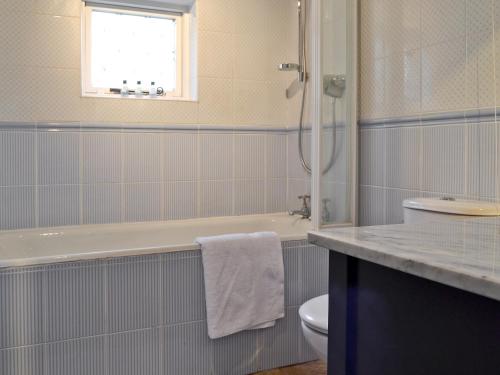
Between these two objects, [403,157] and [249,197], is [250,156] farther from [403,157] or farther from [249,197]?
[403,157]

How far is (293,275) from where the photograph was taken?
7.34 ft

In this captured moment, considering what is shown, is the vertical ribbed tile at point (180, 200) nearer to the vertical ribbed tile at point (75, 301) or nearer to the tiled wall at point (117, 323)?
the tiled wall at point (117, 323)

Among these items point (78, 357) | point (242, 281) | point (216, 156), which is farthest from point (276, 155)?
point (78, 357)

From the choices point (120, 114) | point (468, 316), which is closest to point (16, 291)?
point (120, 114)

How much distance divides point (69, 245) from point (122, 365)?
910mm

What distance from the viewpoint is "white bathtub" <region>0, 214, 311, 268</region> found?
2402 millimetres

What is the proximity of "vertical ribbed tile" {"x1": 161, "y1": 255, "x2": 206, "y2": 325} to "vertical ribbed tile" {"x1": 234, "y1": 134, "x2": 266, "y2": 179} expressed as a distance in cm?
116

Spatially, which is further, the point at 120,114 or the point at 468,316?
the point at 120,114

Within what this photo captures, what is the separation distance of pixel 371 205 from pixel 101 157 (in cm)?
157

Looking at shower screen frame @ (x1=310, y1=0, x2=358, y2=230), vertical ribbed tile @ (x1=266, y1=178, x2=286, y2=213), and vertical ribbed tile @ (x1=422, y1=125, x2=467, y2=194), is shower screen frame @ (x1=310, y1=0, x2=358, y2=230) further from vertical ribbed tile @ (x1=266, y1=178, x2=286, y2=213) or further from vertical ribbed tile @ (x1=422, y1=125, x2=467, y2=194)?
vertical ribbed tile @ (x1=266, y1=178, x2=286, y2=213)

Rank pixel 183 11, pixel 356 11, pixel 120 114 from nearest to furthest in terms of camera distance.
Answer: pixel 356 11 → pixel 120 114 → pixel 183 11

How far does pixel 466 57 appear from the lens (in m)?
1.80

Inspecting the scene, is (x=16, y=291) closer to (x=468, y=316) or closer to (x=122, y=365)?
(x=122, y=365)

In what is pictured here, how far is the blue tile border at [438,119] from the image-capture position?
1.74 metres
